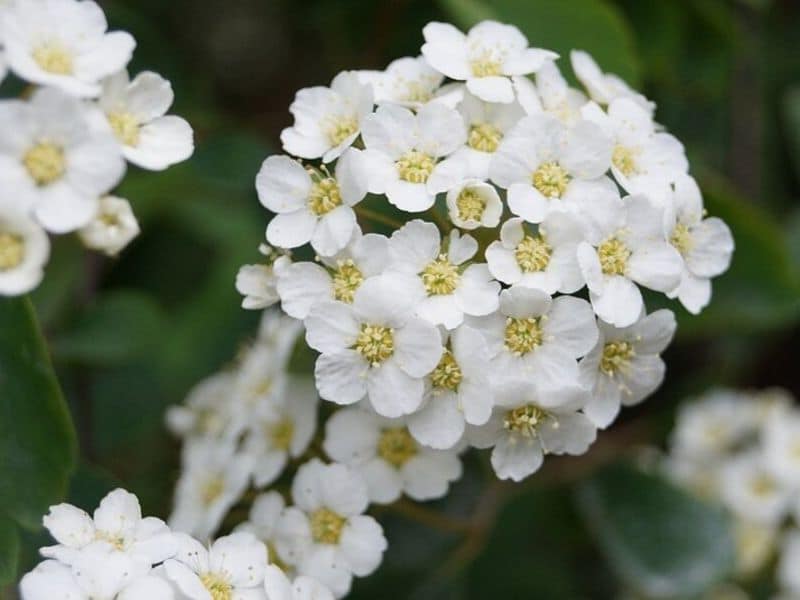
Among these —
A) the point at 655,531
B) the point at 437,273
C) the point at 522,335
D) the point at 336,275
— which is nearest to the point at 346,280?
the point at 336,275

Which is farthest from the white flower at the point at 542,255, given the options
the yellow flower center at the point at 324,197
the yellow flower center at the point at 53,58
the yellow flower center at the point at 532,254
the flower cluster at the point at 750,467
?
the flower cluster at the point at 750,467

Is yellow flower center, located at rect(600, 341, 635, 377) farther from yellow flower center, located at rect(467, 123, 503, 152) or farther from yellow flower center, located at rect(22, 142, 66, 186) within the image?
yellow flower center, located at rect(22, 142, 66, 186)

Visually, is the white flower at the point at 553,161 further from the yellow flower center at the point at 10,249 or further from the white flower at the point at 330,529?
the yellow flower center at the point at 10,249

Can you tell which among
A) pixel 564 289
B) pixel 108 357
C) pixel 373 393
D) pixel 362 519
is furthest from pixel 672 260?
pixel 108 357

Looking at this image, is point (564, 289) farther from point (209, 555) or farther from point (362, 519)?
point (209, 555)

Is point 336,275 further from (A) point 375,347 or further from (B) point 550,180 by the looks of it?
(B) point 550,180

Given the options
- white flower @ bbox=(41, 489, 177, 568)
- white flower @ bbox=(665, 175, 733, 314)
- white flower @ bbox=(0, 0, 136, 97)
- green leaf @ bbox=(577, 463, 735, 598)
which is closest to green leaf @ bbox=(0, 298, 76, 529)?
white flower @ bbox=(41, 489, 177, 568)
